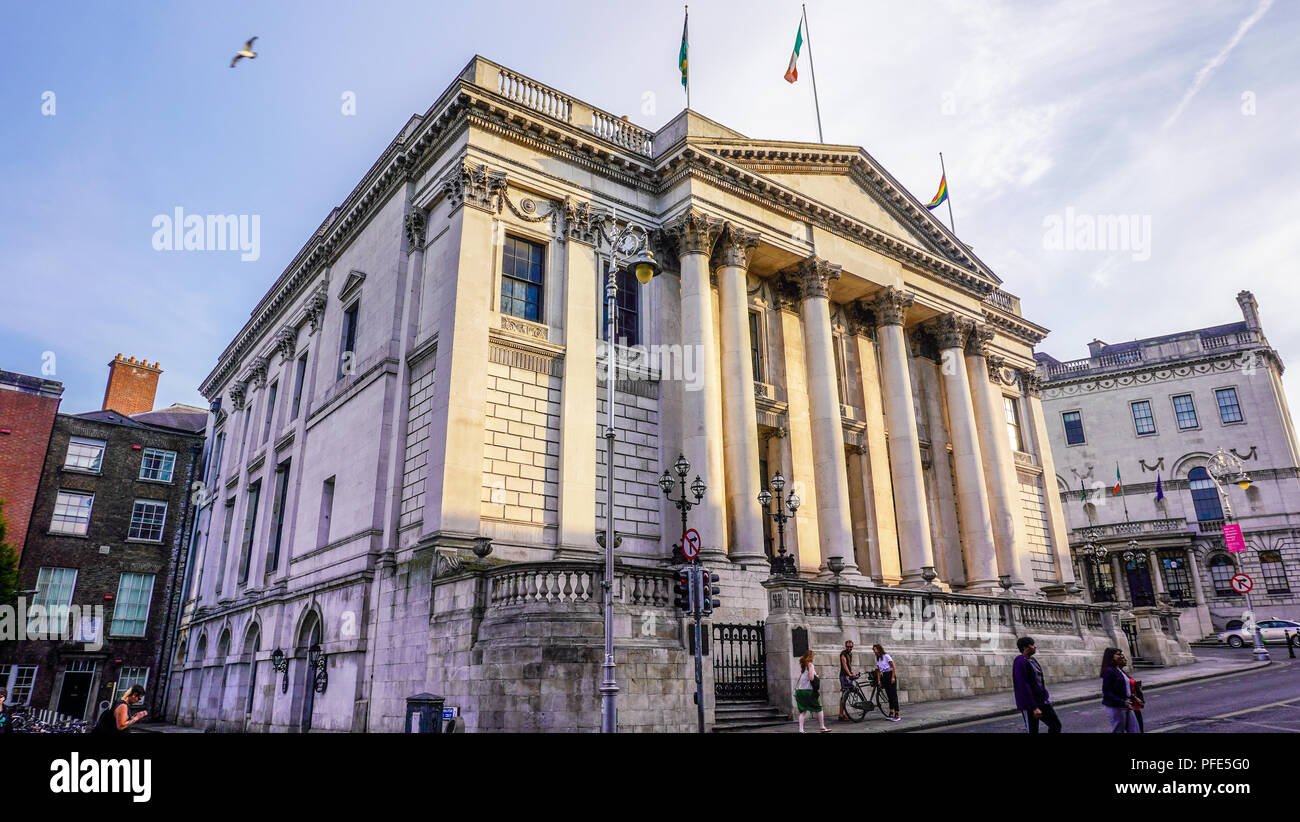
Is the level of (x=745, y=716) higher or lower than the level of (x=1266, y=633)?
lower

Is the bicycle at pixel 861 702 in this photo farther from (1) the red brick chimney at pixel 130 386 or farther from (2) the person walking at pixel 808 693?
(1) the red brick chimney at pixel 130 386

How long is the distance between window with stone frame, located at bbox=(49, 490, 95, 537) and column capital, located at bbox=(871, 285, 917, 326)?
136ft

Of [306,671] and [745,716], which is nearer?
[745,716]

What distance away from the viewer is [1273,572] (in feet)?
161

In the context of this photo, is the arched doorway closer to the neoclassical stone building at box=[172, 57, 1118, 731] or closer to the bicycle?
the neoclassical stone building at box=[172, 57, 1118, 731]

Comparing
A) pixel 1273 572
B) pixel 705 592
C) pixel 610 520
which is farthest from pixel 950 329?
pixel 1273 572

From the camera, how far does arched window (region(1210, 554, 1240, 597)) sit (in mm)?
49219

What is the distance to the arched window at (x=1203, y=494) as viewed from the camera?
51844 mm

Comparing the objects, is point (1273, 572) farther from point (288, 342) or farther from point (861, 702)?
point (288, 342)

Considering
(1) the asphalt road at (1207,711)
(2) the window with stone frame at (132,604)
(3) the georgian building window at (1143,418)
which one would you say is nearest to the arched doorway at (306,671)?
(1) the asphalt road at (1207,711)

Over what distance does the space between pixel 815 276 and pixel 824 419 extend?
18.5 feet

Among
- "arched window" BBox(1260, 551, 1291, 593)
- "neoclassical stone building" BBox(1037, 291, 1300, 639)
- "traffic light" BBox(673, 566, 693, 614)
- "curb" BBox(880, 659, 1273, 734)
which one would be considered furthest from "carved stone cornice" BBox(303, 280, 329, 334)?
"arched window" BBox(1260, 551, 1291, 593)

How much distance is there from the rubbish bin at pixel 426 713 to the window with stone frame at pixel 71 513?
37.6 meters
